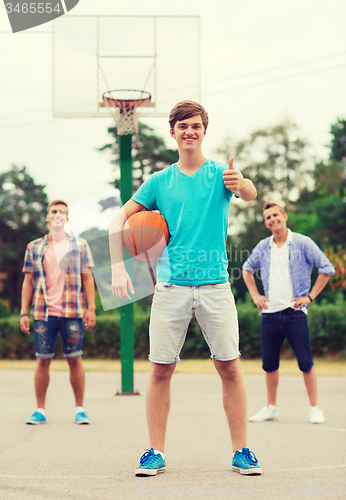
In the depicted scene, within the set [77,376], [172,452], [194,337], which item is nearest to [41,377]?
[77,376]

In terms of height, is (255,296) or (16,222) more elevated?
(16,222)

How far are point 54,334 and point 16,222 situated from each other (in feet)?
160

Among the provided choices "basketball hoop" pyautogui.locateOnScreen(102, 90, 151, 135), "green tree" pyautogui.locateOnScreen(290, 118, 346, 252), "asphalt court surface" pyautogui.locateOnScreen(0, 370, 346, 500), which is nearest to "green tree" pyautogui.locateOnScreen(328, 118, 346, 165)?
"green tree" pyautogui.locateOnScreen(290, 118, 346, 252)

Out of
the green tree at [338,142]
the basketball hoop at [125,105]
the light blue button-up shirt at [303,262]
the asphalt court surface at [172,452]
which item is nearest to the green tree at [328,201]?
the green tree at [338,142]

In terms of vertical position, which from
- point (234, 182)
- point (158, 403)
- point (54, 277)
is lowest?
point (158, 403)

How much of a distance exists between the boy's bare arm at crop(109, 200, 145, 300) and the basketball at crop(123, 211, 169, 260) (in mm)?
52

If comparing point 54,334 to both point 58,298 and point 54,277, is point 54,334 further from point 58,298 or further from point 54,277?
point 54,277

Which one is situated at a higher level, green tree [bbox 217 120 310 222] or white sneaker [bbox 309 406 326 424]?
green tree [bbox 217 120 310 222]

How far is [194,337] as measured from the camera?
1792 cm

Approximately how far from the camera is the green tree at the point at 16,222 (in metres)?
51.2

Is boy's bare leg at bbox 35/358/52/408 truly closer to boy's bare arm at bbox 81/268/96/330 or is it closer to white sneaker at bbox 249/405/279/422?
boy's bare arm at bbox 81/268/96/330

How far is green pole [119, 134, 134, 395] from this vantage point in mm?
7979

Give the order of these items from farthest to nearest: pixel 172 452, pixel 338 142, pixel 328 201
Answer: pixel 338 142, pixel 328 201, pixel 172 452

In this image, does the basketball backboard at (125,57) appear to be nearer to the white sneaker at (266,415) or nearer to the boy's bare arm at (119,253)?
the white sneaker at (266,415)
